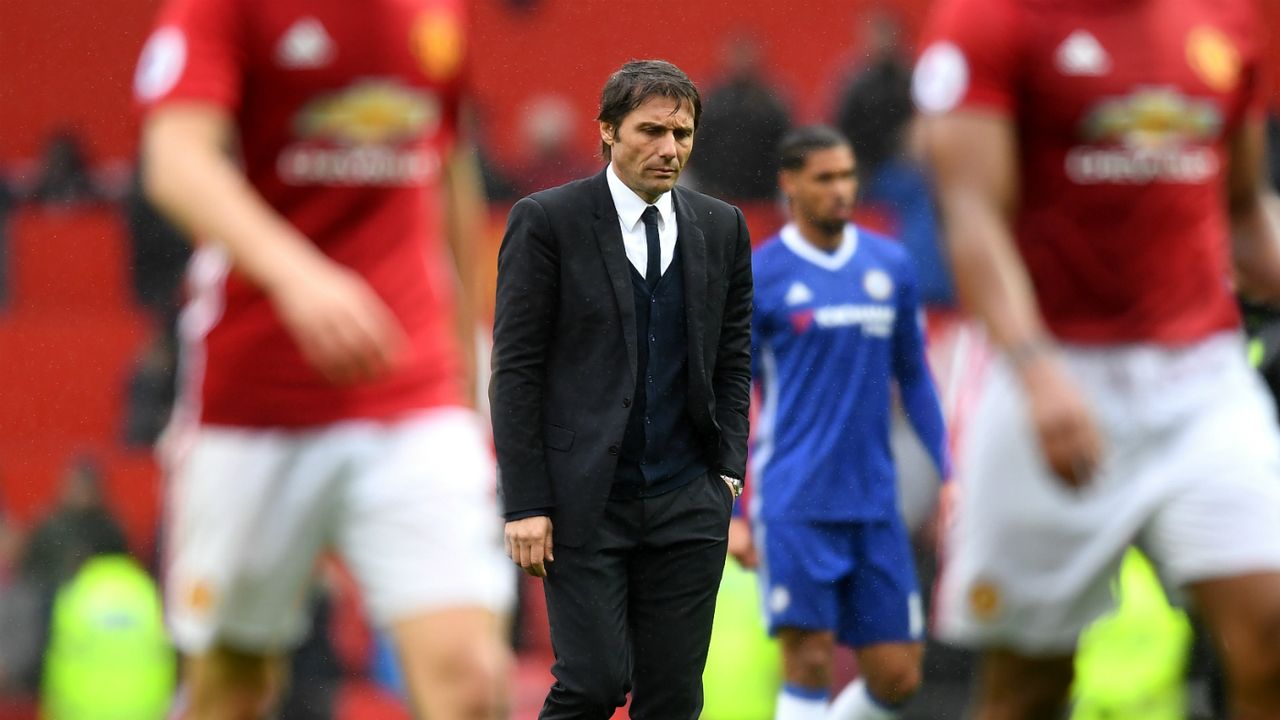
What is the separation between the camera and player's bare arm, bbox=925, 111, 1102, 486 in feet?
13.3

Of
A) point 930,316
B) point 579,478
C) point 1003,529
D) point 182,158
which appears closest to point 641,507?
point 579,478

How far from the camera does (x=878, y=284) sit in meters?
7.51

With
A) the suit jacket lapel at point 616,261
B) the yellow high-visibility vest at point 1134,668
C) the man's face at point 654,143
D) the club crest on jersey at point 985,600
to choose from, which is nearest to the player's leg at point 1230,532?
the club crest on jersey at point 985,600

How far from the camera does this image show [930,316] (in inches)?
521

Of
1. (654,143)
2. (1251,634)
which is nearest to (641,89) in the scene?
(654,143)

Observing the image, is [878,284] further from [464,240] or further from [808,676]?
[464,240]

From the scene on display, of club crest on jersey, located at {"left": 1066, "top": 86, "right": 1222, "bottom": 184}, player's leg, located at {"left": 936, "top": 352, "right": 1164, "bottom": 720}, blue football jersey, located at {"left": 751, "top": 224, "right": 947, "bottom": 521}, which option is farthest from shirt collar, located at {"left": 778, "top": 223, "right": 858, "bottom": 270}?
club crest on jersey, located at {"left": 1066, "top": 86, "right": 1222, "bottom": 184}

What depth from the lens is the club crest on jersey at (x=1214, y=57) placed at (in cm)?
446

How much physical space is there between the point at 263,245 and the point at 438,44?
704 millimetres

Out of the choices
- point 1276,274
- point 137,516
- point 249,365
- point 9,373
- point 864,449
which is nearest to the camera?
point 249,365

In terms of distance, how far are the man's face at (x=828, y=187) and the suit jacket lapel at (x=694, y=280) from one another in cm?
171

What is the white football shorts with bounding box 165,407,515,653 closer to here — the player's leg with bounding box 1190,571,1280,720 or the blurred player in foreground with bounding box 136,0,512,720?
the blurred player in foreground with bounding box 136,0,512,720

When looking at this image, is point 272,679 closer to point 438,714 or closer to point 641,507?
point 438,714

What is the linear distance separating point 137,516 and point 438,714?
9542 millimetres
